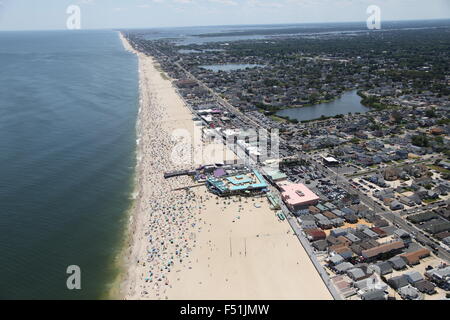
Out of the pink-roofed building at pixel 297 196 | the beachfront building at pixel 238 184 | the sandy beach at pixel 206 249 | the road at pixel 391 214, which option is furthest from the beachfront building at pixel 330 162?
the sandy beach at pixel 206 249

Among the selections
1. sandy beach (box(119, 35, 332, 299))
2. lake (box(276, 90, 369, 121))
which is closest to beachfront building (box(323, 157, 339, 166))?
sandy beach (box(119, 35, 332, 299))

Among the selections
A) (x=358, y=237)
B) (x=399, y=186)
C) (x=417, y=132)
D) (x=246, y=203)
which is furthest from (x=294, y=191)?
(x=417, y=132)

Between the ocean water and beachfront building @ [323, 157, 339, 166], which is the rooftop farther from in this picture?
the ocean water

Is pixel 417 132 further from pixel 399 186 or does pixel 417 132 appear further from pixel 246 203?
pixel 246 203

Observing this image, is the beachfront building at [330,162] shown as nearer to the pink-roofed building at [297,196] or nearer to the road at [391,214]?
the road at [391,214]

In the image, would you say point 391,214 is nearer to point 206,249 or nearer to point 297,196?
point 297,196
